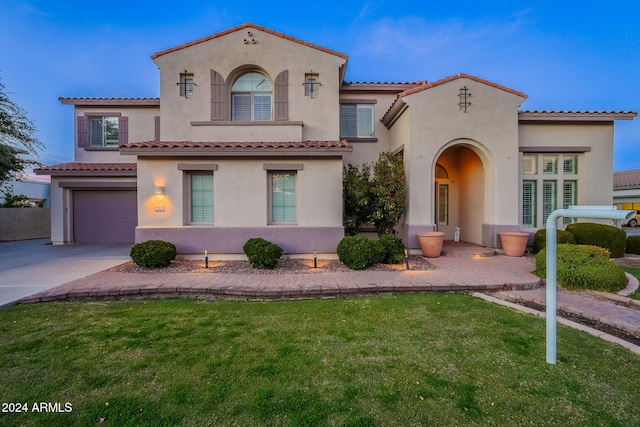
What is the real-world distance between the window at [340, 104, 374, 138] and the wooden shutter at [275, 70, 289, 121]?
3088 mm

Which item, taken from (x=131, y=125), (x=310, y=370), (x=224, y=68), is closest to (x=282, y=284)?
(x=310, y=370)

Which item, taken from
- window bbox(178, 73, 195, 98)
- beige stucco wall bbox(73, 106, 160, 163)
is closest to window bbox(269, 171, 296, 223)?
window bbox(178, 73, 195, 98)

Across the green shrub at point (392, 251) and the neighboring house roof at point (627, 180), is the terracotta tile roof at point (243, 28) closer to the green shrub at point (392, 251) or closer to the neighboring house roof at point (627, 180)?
the green shrub at point (392, 251)

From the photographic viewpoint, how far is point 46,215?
1666 centimetres

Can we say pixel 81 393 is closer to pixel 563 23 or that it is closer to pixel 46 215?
pixel 46 215

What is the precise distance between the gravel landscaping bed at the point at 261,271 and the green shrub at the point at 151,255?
170 millimetres

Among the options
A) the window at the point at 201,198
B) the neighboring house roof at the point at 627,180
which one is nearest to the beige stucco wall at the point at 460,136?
the window at the point at 201,198

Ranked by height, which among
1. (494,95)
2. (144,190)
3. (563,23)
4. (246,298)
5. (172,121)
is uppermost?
(563,23)

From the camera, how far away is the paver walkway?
5.84m

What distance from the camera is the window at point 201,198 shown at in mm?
9328

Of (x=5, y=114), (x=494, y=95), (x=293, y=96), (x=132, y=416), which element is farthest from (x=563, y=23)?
(x=5, y=114)

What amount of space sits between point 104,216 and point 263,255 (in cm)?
1092

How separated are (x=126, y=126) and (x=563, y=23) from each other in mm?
45188

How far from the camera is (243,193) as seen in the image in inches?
358
